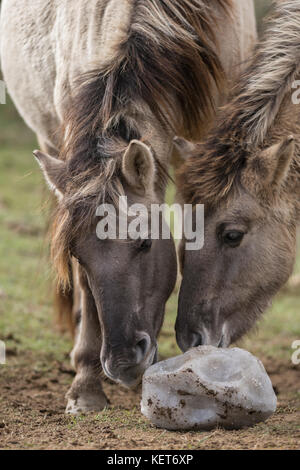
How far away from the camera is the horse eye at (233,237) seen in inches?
165

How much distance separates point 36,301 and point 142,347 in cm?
429

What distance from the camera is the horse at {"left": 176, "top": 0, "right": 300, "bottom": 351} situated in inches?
164

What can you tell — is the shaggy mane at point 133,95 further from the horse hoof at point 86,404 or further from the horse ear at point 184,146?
the horse hoof at point 86,404

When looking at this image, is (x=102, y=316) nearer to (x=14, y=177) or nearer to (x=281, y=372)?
(x=281, y=372)

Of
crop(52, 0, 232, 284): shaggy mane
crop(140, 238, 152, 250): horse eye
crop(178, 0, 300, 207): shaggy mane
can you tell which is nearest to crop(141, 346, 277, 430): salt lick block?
crop(140, 238, 152, 250): horse eye

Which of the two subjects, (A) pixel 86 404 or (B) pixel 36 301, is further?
(B) pixel 36 301

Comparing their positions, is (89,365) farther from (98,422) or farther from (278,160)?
(278,160)

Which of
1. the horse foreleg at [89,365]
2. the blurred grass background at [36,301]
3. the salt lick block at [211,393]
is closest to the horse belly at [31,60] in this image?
the blurred grass background at [36,301]

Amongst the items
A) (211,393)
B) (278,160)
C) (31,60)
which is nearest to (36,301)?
(31,60)

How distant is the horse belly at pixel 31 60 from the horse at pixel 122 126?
0.08ft

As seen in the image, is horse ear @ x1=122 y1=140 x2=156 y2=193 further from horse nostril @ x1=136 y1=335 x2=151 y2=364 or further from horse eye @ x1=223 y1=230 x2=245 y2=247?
horse nostril @ x1=136 y1=335 x2=151 y2=364

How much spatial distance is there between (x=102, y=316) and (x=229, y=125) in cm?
141

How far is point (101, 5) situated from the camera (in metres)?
4.66

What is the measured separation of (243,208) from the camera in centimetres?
420
